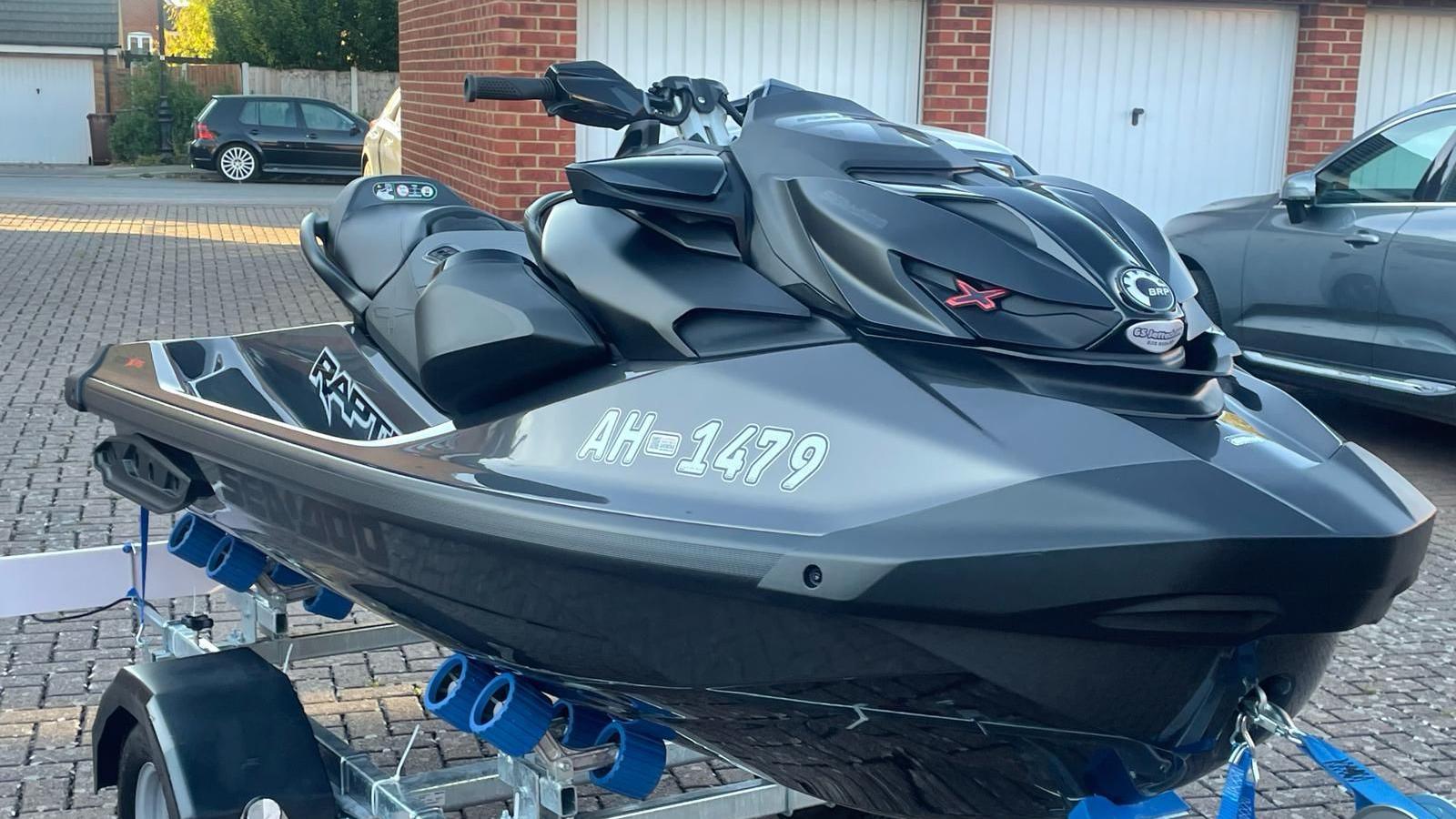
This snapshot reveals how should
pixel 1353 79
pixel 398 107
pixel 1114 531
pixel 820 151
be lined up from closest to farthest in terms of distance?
pixel 1114 531
pixel 820 151
pixel 1353 79
pixel 398 107

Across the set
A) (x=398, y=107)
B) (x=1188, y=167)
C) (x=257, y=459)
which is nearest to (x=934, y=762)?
(x=257, y=459)

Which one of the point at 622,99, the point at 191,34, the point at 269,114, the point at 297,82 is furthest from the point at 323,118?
the point at 622,99

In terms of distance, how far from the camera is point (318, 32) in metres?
33.5

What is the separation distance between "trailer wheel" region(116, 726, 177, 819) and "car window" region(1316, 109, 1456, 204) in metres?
6.05

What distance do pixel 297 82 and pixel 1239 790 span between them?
33778 millimetres

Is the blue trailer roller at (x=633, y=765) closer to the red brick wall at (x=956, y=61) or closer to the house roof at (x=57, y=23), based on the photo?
the red brick wall at (x=956, y=61)

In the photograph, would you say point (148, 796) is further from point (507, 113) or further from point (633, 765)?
point (507, 113)

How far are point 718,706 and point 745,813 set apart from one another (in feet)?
2.19

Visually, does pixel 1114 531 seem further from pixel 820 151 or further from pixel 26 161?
pixel 26 161

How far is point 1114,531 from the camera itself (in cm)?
193

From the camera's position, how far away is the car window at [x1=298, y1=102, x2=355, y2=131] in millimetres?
26781

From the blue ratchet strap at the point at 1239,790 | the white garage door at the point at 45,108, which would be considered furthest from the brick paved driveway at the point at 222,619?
the white garage door at the point at 45,108

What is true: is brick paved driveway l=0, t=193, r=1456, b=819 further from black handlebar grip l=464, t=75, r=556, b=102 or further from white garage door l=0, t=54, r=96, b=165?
white garage door l=0, t=54, r=96, b=165

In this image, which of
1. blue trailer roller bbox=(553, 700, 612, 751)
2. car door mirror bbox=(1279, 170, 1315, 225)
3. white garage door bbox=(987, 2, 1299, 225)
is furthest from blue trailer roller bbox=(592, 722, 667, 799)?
white garage door bbox=(987, 2, 1299, 225)
